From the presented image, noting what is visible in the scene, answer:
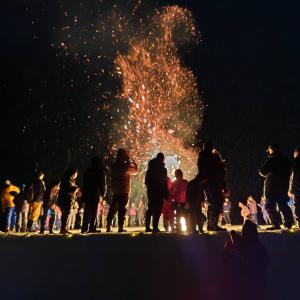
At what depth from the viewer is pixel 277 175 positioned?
8398mm

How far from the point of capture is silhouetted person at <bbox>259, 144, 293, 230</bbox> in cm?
830

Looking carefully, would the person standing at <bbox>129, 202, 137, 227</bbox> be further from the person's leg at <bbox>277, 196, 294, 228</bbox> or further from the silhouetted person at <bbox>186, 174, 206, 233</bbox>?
the person's leg at <bbox>277, 196, 294, 228</bbox>

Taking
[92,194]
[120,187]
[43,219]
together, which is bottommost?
[43,219]

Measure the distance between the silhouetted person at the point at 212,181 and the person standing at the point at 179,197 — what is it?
3.27 ft

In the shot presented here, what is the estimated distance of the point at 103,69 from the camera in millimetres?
29922

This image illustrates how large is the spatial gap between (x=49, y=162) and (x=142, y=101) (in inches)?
533

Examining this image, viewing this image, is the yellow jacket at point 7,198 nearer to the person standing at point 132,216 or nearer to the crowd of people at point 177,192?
the crowd of people at point 177,192

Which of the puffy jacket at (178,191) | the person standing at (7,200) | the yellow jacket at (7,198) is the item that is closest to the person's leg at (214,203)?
the puffy jacket at (178,191)

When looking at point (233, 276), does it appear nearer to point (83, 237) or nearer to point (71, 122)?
point (83, 237)

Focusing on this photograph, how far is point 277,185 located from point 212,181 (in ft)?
4.64

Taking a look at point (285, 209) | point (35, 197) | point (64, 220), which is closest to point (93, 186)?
point (64, 220)

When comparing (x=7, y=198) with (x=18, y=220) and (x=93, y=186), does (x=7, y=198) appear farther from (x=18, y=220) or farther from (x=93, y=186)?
(x=93, y=186)

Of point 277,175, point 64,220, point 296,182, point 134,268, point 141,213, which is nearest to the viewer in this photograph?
point 134,268

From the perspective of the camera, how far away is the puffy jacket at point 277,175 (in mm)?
8367
